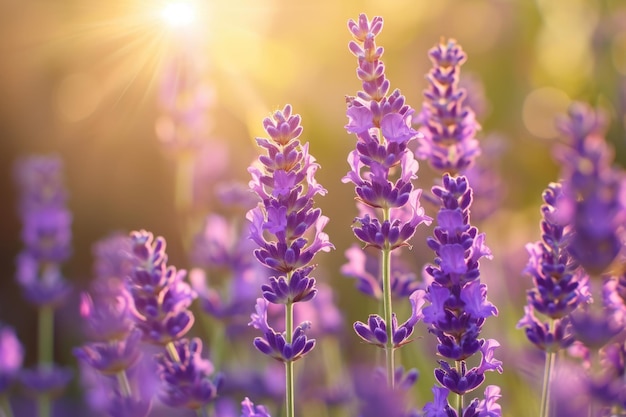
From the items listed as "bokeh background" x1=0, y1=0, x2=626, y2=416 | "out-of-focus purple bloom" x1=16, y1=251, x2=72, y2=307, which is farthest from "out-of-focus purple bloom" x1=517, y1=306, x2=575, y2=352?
"bokeh background" x1=0, y1=0, x2=626, y2=416

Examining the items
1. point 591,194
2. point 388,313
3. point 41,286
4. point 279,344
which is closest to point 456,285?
point 388,313

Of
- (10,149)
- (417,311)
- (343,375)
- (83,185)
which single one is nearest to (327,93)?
(83,185)

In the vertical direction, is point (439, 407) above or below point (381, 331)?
below

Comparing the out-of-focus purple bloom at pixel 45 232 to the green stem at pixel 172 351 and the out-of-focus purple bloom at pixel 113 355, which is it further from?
the green stem at pixel 172 351

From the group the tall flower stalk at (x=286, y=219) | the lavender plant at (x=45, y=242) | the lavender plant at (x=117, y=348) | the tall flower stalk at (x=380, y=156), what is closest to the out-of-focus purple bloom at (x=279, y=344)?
the tall flower stalk at (x=286, y=219)

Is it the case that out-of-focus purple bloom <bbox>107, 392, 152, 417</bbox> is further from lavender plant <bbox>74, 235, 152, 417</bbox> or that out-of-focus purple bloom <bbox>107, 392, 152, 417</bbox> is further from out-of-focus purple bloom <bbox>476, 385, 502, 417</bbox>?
out-of-focus purple bloom <bbox>476, 385, 502, 417</bbox>

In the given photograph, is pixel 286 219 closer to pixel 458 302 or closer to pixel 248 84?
pixel 458 302
